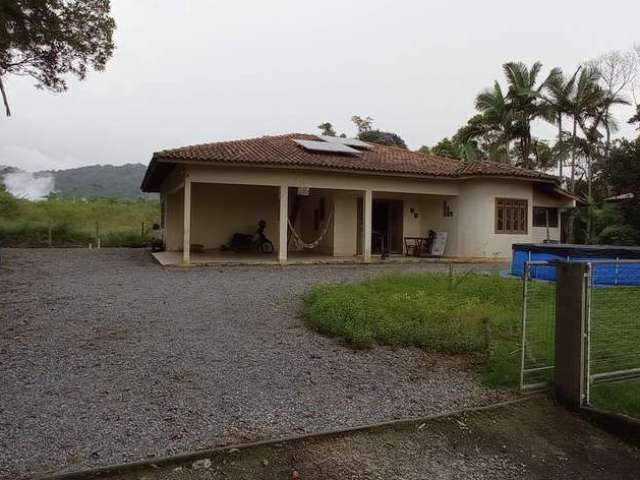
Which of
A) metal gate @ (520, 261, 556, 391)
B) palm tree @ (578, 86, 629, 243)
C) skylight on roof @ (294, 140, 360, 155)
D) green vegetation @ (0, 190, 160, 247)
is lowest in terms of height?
metal gate @ (520, 261, 556, 391)

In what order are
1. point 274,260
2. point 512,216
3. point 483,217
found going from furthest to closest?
point 512,216, point 483,217, point 274,260

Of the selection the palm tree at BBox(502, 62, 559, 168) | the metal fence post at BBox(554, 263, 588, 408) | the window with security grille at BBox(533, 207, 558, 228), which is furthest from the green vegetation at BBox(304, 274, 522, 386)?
the palm tree at BBox(502, 62, 559, 168)

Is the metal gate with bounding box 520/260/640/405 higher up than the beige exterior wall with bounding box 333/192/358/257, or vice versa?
the beige exterior wall with bounding box 333/192/358/257

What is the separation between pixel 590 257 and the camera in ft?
33.6

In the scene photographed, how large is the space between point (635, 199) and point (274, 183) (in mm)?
12476

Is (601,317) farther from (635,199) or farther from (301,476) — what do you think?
(635,199)

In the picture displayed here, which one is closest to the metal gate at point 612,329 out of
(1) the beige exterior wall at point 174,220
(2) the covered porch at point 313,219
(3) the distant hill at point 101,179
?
(2) the covered porch at point 313,219

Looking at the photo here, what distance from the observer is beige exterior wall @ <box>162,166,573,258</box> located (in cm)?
1538

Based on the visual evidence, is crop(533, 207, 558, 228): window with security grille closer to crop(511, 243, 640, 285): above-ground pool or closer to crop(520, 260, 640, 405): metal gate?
crop(511, 243, 640, 285): above-ground pool

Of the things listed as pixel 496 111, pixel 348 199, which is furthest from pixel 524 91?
pixel 348 199

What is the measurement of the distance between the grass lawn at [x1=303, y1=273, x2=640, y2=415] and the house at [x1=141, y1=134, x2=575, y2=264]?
6362 millimetres

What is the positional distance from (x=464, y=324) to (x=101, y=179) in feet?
231

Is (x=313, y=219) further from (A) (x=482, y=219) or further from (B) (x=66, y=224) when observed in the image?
(B) (x=66, y=224)

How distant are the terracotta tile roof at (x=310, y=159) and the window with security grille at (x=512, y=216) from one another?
97 cm
